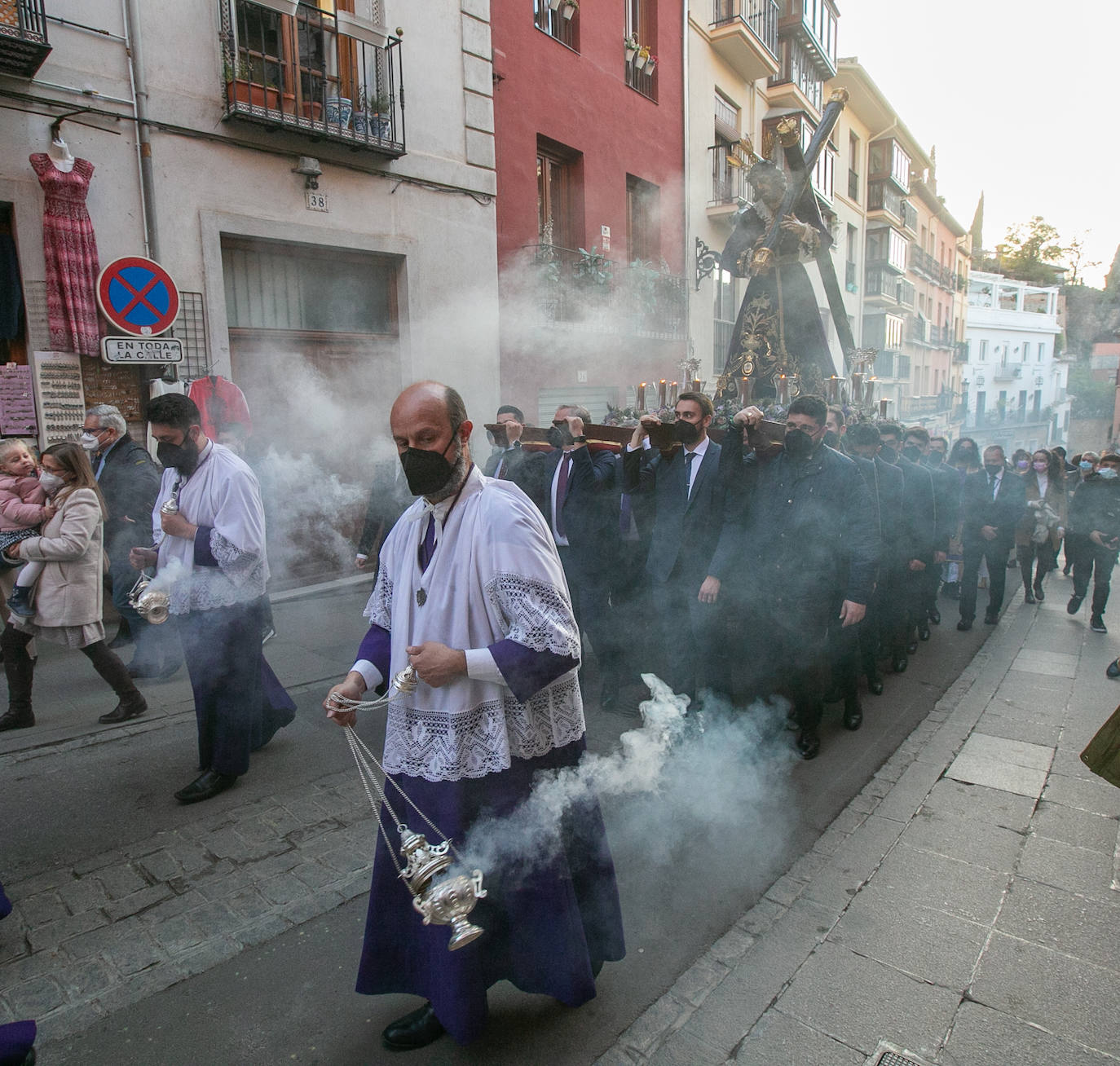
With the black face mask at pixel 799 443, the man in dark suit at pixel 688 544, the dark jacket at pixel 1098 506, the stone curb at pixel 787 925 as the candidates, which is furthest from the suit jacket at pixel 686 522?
the dark jacket at pixel 1098 506

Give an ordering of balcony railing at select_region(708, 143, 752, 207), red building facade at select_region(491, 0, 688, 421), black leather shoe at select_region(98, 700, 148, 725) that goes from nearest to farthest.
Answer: black leather shoe at select_region(98, 700, 148, 725) < red building facade at select_region(491, 0, 688, 421) < balcony railing at select_region(708, 143, 752, 207)

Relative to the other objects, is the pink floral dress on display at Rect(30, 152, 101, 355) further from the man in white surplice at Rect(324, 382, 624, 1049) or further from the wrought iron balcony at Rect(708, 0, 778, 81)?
the wrought iron balcony at Rect(708, 0, 778, 81)

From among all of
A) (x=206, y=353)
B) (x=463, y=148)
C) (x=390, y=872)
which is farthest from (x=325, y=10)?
(x=390, y=872)

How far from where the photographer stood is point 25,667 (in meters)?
4.41

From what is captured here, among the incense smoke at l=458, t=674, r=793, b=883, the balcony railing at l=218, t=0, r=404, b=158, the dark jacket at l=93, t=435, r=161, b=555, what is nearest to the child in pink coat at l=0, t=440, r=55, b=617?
the dark jacket at l=93, t=435, r=161, b=555

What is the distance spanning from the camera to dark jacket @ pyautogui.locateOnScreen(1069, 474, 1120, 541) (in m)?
7.00

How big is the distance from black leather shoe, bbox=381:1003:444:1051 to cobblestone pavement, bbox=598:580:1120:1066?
1.55 feet

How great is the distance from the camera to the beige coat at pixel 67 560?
416 centimetres

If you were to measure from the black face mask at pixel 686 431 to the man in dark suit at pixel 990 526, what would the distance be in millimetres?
3850

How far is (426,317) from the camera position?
926 centimetres

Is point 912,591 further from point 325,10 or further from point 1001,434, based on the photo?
point 1001,434

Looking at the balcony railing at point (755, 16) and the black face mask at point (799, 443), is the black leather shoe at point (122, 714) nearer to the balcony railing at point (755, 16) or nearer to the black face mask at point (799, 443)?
the black face mask at point (799, 443)

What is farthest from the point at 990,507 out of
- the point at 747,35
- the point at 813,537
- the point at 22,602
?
the point at 747,35

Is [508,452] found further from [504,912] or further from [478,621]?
[504,912]
